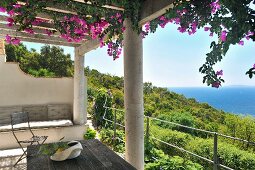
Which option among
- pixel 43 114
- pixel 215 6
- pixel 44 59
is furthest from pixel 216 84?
pixel 44 59

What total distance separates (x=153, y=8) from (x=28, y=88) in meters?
4.95

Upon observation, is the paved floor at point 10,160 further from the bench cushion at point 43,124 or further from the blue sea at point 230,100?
the blue sea at point 230,100

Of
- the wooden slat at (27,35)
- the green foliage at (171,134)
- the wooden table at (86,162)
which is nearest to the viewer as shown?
the wooden table at (86,162)

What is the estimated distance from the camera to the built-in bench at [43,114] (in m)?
5.92

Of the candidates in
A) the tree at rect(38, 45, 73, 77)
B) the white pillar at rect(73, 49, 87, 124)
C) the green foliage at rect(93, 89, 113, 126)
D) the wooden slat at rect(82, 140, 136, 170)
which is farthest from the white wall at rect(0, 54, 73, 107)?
the tree at rect(38, 45, 73, 77)

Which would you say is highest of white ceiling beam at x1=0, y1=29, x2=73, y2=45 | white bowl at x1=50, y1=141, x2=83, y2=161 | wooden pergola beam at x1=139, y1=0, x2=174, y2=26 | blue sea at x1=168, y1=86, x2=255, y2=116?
white ceiling beam at x1=0, y1=29, x2=73, y2=45

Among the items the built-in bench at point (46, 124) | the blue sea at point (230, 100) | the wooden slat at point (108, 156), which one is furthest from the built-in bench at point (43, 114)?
the blue sea at point (230, 100)

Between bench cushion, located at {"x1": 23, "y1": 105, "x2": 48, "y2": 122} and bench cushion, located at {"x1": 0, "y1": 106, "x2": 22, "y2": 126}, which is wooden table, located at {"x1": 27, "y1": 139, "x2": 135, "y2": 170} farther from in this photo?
bench cushion, located at {"x1": 23, "y1": 105, "x2": 48, "y2": 122}

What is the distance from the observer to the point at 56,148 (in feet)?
8.23

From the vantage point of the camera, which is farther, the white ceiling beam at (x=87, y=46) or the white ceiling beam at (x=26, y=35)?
the white ceiling beam at (x=87, y=46)

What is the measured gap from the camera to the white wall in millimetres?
6250

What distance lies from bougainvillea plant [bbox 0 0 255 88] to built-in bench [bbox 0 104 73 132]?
2956 mm

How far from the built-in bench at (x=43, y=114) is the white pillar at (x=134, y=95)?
3.52 meters

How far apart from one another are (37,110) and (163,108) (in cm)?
1242
